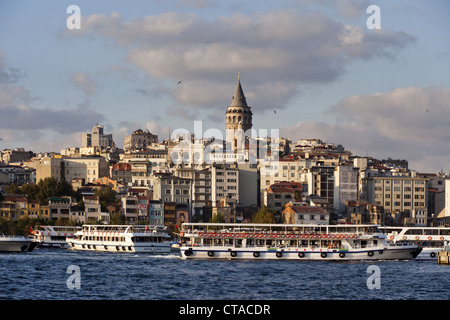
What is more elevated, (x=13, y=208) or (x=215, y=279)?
(x=13, y=208)

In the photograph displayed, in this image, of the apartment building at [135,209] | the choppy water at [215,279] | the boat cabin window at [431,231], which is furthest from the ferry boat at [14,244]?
the boat cabin window at [431,231]

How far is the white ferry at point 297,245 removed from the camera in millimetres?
70188

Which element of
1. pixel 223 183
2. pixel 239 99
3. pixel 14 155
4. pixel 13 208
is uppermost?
pixel 239 99

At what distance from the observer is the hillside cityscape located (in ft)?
Answer: 364

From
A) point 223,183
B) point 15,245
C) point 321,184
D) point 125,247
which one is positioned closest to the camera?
point 15,245

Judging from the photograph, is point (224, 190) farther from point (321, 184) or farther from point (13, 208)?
point (13, 208)

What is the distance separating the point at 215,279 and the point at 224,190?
64723mm

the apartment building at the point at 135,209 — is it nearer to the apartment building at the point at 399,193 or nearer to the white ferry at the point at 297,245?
the apartment building at the point at 399,193

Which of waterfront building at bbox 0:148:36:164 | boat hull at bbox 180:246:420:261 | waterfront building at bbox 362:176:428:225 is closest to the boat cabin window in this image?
boat hull at bbox 180:246:420:261

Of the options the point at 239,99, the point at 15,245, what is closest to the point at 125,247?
the point at 15,245

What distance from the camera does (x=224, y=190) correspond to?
121 m

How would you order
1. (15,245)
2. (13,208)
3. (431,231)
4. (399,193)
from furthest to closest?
(399,193) → (13,208) → (431,231) → (15,245)
